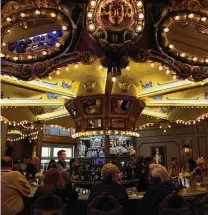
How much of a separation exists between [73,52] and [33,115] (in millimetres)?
4931

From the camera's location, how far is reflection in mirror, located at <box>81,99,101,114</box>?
515 cm

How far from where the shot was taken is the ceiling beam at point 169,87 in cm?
470

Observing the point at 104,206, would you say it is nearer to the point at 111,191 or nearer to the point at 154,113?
the point at 111,191

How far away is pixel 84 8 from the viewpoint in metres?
3.40

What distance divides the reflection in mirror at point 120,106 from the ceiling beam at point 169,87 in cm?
33

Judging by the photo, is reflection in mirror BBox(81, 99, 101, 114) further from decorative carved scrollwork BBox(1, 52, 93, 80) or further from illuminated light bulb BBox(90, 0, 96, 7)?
illuminated light bulb BBox(90, 0, 96, 7)

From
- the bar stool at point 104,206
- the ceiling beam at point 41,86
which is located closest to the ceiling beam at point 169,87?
the ceiling beam at point 41,86

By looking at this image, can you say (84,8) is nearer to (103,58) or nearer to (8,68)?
(103,58)

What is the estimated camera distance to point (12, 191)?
8.90ft

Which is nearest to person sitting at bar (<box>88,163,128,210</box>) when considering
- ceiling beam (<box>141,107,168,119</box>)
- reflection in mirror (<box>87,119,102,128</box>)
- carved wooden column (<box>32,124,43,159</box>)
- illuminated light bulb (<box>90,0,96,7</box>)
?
illuminated light bulb (<box>90,0,96,7</box>)

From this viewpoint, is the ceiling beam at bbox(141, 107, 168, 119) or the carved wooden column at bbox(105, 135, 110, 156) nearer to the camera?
the carved wooden column at bbox(105, 135, 110, 156)

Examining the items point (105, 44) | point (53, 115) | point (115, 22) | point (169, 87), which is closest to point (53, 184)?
point (105, 44)

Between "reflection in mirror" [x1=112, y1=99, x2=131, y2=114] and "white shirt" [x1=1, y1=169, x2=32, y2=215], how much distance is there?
109 inches

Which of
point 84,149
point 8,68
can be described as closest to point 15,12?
point 8,68
